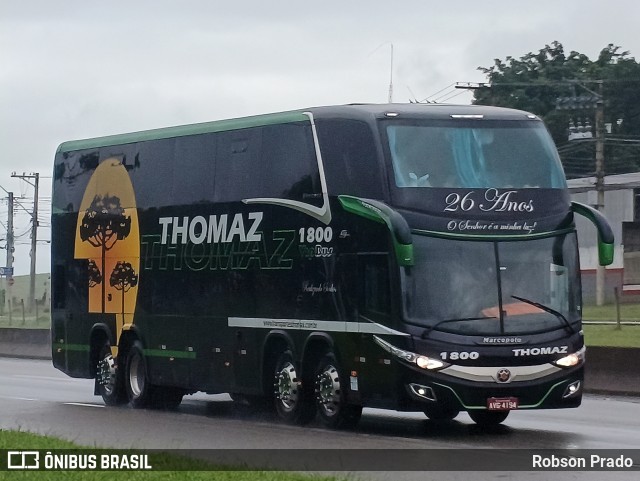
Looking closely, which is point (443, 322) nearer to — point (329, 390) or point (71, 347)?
point (329, 390)

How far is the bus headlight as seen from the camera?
707 inches

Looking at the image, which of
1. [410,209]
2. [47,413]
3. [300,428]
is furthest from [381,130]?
[47,413]

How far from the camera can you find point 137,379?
24.0 metres

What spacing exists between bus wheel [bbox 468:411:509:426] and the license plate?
1.27m

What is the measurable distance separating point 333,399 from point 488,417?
1.95m

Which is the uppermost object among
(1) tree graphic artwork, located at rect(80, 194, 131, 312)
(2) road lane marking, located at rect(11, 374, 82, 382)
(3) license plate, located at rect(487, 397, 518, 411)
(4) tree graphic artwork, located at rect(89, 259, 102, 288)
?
(1) tree graphic artwork, located at rect(80, 194, 131, 312)

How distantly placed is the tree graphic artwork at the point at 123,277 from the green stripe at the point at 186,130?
1.95 meters

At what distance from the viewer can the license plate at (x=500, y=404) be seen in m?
17.5

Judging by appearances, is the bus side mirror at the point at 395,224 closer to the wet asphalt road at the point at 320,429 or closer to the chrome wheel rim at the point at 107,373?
the wet asphalt road at the point at 320,429

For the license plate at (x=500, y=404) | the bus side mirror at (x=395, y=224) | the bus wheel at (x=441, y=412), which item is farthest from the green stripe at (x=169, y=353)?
the license plate at (x=500, y=404)

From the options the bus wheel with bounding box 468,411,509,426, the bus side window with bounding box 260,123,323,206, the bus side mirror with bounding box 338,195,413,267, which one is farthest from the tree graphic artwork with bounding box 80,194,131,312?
the bus wheel with bounding box 468,411,509,426

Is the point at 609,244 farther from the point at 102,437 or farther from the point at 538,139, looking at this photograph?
the point at 102,437

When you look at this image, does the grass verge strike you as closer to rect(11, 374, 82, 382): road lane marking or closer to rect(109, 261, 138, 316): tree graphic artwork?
rect(11, 374, 82, 382): road lane marking

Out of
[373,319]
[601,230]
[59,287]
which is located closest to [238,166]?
[373,319]
